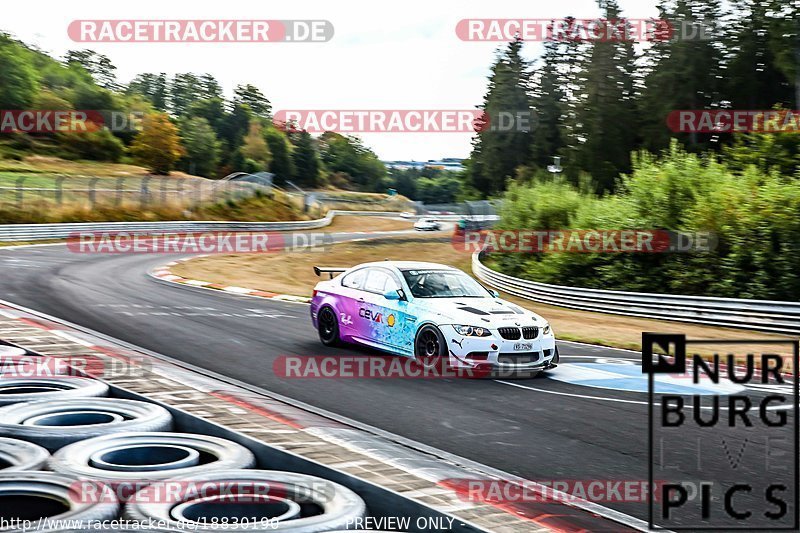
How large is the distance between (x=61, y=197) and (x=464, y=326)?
44594 mm

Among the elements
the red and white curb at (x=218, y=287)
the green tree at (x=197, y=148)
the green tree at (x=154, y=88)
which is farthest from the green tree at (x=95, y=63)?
the red and white curb at (x=218, y=287)

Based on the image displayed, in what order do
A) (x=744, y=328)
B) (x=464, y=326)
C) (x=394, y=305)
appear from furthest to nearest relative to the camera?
1. (x=744, y=328)
2. (x=394, y=305)
3. (x=464, y=326)

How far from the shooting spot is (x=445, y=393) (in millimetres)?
10219

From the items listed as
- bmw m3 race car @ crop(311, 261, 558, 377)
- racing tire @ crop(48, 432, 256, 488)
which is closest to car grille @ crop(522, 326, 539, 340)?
bmw m3 race car @ crop(311, 261, 558, 377)

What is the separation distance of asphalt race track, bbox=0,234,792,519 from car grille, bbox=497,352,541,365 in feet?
0.86

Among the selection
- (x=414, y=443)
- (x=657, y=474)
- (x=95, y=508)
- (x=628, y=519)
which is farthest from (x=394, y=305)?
(x=95, y=508)

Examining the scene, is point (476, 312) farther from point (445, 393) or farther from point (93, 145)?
point (93, 145)

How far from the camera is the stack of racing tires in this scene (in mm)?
4449

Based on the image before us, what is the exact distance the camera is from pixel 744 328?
2050cm

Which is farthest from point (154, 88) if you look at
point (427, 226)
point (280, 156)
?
point (427, 226)

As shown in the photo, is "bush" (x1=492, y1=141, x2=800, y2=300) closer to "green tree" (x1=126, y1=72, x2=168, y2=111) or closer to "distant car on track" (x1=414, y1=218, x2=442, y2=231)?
"distant car on track" (x1=414, y1=218, x2=442, y2=231)

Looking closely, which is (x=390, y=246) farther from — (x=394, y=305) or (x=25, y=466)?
(x=25, y=466)

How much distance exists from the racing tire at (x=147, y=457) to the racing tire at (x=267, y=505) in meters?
0.29

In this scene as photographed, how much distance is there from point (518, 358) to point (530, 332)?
379 millimetres
